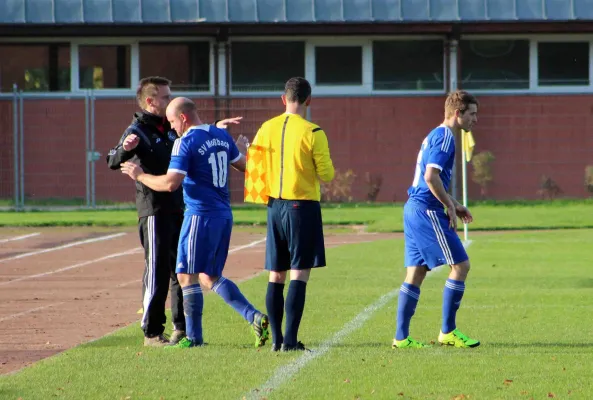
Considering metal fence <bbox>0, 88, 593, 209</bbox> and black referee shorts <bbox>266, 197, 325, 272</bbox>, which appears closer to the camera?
black referee shorts <bbox>266, 197, 325, 272</bbox>

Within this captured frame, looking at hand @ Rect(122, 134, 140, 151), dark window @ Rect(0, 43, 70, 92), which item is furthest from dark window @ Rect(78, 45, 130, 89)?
hand @ Rect(122, 134, 140, 151)

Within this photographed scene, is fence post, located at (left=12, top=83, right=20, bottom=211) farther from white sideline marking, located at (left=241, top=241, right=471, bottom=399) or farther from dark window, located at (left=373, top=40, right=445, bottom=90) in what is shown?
white sideline marking, located at (left=241, top=241, right=471, bottom=399)

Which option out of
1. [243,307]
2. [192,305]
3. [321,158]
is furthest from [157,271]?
[321,158]

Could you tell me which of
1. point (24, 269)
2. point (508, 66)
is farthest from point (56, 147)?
point (24, 269)

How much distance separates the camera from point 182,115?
1010 centimetres

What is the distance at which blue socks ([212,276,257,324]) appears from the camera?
1002 cm

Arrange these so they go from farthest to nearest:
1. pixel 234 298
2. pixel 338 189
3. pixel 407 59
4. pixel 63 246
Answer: pixel 407 59, pixel 338 189, pixel 63 246, pixel 234 298

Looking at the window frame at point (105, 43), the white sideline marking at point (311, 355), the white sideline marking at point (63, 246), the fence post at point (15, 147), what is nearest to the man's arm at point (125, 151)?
the white sideline marking at point (311, 355)

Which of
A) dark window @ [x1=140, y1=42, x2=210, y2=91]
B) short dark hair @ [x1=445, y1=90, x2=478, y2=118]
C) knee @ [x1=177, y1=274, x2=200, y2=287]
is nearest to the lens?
short dark hair @ [x1=445, y1=90, x2=478, y2=118]

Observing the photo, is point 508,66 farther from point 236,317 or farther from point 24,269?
point 236,317

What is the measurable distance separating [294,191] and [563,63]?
1097 inches

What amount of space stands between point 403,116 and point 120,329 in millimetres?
24506

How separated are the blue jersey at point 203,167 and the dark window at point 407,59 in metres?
26.1

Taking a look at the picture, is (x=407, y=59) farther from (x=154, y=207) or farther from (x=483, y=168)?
(x=154, y=207)
